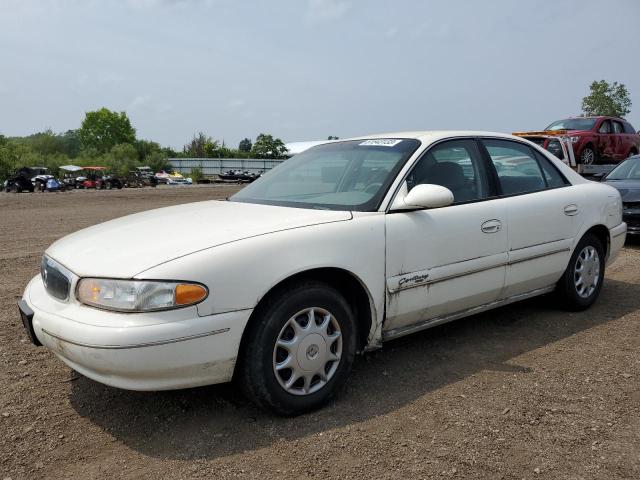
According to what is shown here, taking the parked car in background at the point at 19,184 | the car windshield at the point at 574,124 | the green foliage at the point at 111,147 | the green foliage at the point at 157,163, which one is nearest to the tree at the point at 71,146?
the green foliage at the point at 111,147

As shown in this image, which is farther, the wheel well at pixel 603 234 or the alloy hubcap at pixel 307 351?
the wheel well at pixel 603 234

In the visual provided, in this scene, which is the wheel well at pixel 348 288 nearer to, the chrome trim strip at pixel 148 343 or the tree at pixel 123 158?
the chrome trim strip at pixel 148 343

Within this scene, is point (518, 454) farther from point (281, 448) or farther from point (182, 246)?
point (182, 246)

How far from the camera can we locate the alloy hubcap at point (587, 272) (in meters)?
4.52

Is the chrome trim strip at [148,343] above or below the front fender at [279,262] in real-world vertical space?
below

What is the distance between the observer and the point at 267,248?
2.68m

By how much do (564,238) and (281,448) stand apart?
9.31ft

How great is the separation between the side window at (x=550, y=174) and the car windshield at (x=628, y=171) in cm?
544

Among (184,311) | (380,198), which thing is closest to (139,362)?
(184,311)

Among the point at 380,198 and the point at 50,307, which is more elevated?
the point at 380,198

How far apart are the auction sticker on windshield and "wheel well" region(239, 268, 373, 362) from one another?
3.60 feet

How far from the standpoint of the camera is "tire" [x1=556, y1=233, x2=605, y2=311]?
175 inches

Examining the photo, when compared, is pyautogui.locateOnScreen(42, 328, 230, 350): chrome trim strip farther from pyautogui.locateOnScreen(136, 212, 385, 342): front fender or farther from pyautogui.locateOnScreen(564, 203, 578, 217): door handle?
pyautogui.locateOnScreen(564, 203, 578, 217): door handle

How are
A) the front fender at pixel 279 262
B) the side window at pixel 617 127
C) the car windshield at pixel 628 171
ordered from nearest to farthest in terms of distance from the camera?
the front fender at pixel 279 262 < the car windshield at pixel 628 171 < the side window at pixel 617 127
